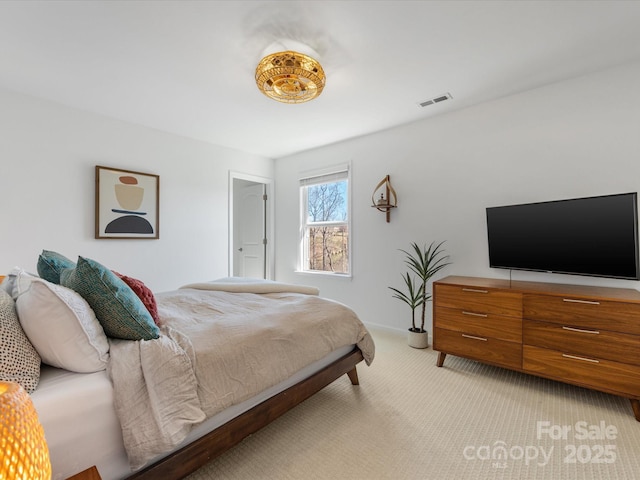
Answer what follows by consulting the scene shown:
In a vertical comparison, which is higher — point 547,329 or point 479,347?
point 547,329

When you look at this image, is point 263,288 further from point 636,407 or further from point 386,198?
point 636,407

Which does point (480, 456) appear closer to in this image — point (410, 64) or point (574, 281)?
point (574, 281)

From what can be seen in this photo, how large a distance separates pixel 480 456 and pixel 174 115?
12.4 feet

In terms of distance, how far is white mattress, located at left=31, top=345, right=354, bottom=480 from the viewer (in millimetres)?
956

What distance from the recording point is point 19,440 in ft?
1.92

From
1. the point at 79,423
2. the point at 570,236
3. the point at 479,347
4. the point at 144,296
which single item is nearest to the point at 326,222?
the point at 479,347

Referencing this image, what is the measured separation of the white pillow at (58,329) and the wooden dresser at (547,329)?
96.1 inches

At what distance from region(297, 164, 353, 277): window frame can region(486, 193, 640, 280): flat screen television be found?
1.74 m

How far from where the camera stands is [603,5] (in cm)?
171

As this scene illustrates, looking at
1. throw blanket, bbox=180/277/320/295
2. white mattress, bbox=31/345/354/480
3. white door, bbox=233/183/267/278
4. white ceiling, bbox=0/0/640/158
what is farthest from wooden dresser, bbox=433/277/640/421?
white door, bbox=233/183/267/278

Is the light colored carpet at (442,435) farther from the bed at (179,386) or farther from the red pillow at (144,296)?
the red pillow at (144,296)

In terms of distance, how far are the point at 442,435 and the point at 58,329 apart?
1.98 metres

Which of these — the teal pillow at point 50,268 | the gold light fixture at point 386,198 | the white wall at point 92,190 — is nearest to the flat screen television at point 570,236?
the gold light fixture at point 386,198

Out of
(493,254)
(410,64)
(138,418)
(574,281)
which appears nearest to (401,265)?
(493,254)
